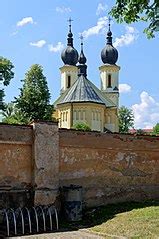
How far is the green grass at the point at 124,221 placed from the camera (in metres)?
11.5

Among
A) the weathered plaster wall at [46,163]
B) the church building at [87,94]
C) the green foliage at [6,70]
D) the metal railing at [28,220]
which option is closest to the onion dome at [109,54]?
the church building at [87,94]

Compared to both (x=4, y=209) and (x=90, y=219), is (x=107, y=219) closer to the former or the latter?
(x=90, y=219)

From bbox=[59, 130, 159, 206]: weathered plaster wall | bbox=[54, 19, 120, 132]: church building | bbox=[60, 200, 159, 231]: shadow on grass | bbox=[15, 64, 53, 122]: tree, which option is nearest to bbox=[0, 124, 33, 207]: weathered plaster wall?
bbox=[59, 130, 159, 206]: weathered plaster wall

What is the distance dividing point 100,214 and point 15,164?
3334 mm

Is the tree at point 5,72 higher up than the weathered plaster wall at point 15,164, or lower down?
higher up

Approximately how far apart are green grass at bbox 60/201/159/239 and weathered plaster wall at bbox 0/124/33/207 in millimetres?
1930

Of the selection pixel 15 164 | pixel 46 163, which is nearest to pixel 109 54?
pixel 46 163

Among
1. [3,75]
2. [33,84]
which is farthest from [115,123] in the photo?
[3,75]

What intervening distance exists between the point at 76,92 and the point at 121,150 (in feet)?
119

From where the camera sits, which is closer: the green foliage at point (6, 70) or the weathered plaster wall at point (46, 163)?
the weathered plaster wall at point (46, 163)

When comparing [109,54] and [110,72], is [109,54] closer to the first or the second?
[109,54]

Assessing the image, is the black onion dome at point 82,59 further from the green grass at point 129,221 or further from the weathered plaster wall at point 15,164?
the weathered plaster wall at point 15,164

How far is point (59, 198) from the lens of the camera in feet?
48.1

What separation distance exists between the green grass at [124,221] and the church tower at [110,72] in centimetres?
4855
